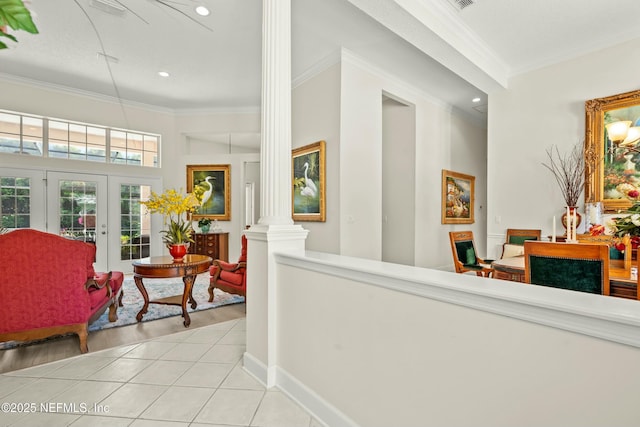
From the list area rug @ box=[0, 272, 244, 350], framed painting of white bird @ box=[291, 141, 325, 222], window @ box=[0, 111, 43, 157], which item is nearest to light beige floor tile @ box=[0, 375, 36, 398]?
area rug @ box=[0, 272, 244, 350]

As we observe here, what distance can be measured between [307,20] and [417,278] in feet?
10.9

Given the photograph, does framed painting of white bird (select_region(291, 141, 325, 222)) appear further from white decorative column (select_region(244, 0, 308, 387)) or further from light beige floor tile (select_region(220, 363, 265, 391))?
light beige floor tile (select_region(220, 363, 265, 391))

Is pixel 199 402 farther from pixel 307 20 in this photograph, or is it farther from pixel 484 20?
pixel 484 20

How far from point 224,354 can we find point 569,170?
4.67 m

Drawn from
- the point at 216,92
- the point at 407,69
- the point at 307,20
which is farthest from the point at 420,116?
the point at 216,92

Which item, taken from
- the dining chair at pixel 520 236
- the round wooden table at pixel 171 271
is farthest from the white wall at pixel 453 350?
the dining chair at pixel 520 236

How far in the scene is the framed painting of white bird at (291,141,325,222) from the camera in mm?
4227

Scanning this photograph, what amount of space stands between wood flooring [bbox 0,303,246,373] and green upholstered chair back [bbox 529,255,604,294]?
2900 mm

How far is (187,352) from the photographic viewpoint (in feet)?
8.38

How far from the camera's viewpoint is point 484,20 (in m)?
3.47

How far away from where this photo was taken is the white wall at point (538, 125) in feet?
12.3

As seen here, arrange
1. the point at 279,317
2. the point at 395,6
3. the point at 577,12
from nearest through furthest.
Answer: the point at 279,317 → the point at 395,6 → the point at 577,12

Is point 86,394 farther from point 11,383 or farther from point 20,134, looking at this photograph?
point 20,134

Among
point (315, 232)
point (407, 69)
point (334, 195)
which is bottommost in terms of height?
point (315, 232)
